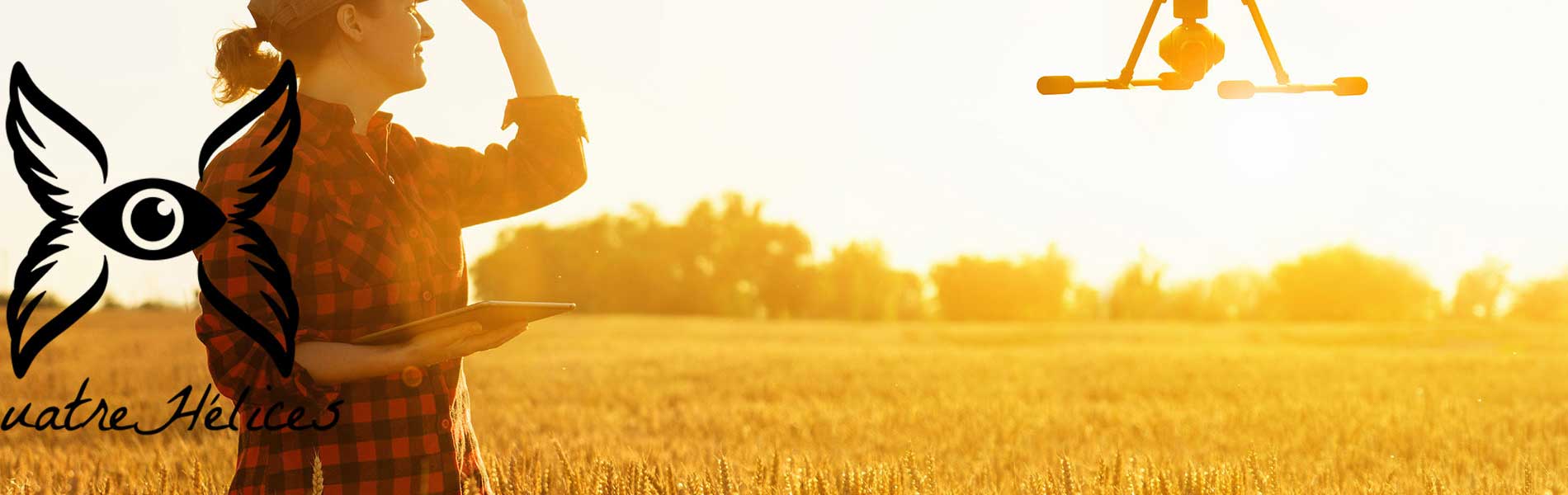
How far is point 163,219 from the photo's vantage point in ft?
9.58

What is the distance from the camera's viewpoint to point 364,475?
3.04 metres

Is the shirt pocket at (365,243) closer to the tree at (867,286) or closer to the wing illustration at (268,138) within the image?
the wing illustration at (268,138)

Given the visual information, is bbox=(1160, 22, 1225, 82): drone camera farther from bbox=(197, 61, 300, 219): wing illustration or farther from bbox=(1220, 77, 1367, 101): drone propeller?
bbox=(197, 61, 300, 219): wing illustration

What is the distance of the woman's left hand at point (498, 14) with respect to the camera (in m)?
3.41

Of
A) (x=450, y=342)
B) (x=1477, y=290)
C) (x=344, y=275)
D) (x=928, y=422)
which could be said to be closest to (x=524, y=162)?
(x=344, y=275)

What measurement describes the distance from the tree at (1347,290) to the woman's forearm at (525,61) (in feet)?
200

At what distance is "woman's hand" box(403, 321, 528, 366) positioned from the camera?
2.76 m

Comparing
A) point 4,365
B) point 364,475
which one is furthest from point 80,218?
point 4,365

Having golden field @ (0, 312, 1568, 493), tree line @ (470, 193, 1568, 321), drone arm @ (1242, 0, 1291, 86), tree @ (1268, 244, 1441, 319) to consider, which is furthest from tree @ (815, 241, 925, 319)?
drone arm @ (1242, 0, 1291, 86)

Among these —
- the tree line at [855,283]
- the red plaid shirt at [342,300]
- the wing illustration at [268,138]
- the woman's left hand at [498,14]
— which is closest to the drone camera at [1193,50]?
the woman's left hand at [498,14]

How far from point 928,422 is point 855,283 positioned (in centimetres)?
6621

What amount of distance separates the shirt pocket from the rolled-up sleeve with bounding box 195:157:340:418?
0.24 ft

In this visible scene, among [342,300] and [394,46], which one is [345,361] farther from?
[394,46]

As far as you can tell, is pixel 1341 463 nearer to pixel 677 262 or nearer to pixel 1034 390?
pixel 1034 390
